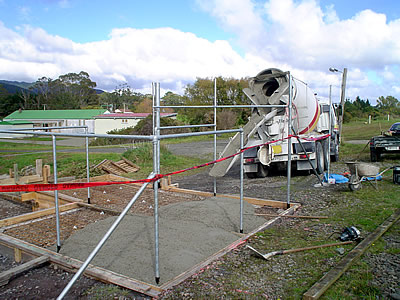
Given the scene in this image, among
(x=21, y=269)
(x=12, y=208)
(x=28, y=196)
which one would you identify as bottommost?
(x=12, y=208)

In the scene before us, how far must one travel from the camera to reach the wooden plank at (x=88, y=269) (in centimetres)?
377

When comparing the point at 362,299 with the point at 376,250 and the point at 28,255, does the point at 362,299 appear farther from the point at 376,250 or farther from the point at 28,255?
the point at 28,255

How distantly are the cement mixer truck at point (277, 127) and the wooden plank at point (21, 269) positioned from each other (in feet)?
19.3

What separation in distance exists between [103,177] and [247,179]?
473 centimetres

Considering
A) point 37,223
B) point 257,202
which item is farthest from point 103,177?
point 257,202

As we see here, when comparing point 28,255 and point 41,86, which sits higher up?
point 41,86

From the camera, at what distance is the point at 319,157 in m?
12.0

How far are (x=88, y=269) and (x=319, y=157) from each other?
9660 millimetres

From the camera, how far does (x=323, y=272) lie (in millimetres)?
4262

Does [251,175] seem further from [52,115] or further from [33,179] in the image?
[52,115]

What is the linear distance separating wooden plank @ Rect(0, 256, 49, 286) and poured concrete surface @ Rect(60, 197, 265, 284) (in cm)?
36

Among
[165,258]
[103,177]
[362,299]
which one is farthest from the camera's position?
[103,177]

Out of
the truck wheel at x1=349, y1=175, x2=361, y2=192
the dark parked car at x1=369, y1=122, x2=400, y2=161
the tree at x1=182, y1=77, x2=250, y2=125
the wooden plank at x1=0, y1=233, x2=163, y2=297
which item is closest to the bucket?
the truck wheel at x1=349, y1=175, x2=361, y2=192

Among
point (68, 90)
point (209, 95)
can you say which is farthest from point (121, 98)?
point (209, 95)
